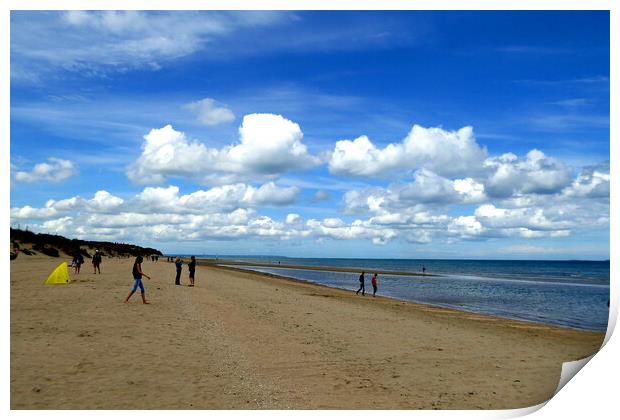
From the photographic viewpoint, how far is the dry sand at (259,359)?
10031 mm

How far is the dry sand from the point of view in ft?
32.9

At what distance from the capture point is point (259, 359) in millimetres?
12617

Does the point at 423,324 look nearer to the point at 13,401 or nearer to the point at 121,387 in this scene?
the point at 121,387

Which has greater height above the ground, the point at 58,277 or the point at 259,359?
the point at 58,277

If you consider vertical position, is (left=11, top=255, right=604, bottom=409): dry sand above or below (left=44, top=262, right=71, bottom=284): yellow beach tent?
below

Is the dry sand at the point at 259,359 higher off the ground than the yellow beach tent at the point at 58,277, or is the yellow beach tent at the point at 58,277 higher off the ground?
the yellow beach tent at the point at 58,277

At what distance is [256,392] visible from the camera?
1020 centimetres

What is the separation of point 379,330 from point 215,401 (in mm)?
10164

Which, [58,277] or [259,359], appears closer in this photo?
[259,359]

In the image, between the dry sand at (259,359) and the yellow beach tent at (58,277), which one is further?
the yellow beach tent at (58,277)

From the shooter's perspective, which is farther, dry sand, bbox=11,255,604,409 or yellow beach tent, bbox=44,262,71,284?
yellow beach tent, bbox=44,262,71,284

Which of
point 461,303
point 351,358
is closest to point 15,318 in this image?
Result: point 351,358
